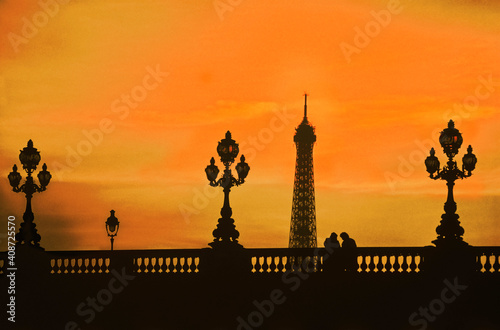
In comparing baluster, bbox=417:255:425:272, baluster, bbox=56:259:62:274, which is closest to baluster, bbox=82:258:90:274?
baluster, bbox=56:259:62:274

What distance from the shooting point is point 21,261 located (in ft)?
176

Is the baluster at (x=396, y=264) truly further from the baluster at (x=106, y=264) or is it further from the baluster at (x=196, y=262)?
the baluster at (x=106, y=264)

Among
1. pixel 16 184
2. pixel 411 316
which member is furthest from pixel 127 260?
pixel 411 316

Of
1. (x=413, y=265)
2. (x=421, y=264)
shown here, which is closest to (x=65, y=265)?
(x=413, y=265)

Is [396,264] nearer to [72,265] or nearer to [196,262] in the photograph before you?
[196,262]

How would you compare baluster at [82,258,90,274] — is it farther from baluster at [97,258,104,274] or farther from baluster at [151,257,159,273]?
baluster at [151,257,159,273]

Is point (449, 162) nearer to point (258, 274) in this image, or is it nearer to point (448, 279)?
point (448, 279)

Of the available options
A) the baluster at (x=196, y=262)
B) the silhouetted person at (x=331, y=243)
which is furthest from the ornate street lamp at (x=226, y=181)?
the silhouetted person at (x=331, y=243)

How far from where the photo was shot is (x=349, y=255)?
51188 millimetres

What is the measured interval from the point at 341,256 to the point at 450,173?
4715 mm

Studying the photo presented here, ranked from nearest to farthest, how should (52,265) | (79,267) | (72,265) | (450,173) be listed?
(450,173)
(79,267)
(52,265)
(72,265)

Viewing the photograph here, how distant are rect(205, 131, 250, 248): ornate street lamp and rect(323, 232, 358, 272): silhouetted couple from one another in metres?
3.17

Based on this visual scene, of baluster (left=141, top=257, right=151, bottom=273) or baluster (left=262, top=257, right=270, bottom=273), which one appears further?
baluster (left=141, top=257, right=151, bottom=273)

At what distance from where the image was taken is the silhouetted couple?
167 ft
